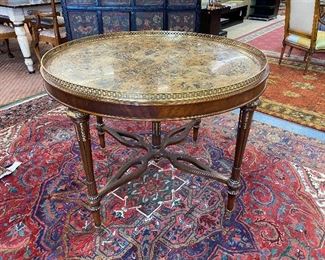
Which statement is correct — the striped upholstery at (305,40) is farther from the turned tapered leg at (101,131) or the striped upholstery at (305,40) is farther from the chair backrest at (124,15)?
the turned tapered leg at (101,131)

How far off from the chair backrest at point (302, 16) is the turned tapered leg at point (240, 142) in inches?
101

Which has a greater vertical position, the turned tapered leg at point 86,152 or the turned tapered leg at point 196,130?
the turned tapered leg at point 86,152

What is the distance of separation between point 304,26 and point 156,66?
9.16 ft

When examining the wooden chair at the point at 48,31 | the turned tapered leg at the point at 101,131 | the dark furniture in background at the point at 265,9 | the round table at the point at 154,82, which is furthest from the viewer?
the dark furniture in background at the point at 265,9

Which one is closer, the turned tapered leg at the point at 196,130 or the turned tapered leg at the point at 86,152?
the turned tapered leg at the point at 86,152

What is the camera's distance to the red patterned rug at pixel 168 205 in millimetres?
1411

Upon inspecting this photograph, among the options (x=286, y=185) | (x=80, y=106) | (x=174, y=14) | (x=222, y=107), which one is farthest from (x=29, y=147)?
(x=174, y=14)

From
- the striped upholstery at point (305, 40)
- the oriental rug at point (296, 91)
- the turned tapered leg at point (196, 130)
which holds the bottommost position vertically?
the oriental rug at point (296, 91)

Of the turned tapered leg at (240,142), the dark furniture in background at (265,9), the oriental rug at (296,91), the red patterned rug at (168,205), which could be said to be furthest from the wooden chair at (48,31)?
the dark furniture in background at (265,9)

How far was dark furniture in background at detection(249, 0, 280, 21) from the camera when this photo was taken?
6.79 meters

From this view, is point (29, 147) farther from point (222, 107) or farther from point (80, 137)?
point (222, 107)

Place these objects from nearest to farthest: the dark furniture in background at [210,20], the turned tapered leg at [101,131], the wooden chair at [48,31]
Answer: the turned tapered leg at [101,131], the wooden chair at [48,31], the dark furniture in background at [210,20]

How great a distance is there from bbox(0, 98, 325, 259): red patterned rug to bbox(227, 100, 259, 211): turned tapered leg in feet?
0.49

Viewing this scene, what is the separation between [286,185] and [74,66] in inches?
56.4
